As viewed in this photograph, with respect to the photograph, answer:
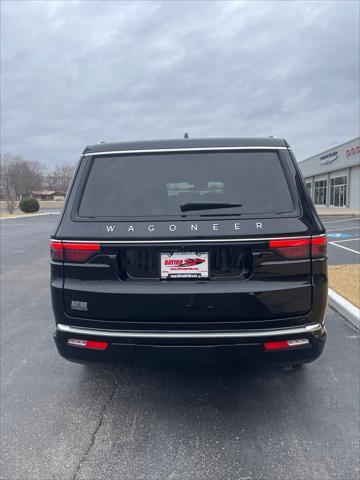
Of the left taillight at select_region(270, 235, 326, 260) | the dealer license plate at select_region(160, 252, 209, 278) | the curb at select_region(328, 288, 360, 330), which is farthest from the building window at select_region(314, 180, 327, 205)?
the dealer license plate at select_region(160, 252, 209, 278)

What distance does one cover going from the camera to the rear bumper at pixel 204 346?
7.48ft

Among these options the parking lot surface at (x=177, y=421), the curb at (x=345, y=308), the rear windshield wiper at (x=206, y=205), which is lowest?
the parking lot surface at (x=177, y=421)

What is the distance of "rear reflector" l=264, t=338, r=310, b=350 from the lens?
230 cm

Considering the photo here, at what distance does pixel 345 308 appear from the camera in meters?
4.64

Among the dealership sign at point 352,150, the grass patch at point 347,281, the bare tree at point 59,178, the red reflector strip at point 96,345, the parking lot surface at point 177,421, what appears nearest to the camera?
the parking lot surface at point 177,421

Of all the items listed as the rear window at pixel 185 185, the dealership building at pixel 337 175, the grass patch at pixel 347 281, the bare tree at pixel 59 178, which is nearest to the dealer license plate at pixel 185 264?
the rear window at pixel 185 185

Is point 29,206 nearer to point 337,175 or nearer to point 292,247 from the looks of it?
point 337,175

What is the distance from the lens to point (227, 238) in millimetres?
2211

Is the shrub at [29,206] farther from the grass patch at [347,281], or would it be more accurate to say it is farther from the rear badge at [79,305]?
the rear badge at [79,305]

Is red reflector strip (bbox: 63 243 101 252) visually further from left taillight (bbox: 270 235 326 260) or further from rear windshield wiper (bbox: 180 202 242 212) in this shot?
left taillight (bbox: 270 235 326 260)

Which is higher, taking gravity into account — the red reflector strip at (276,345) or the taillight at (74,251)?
the taillight at (74,251)

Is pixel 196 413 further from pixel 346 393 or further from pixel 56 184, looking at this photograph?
pixel 56 184

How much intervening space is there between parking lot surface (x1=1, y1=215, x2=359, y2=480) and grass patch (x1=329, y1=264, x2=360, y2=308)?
4.90ft

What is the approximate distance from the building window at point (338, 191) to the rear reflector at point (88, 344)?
3850cm
